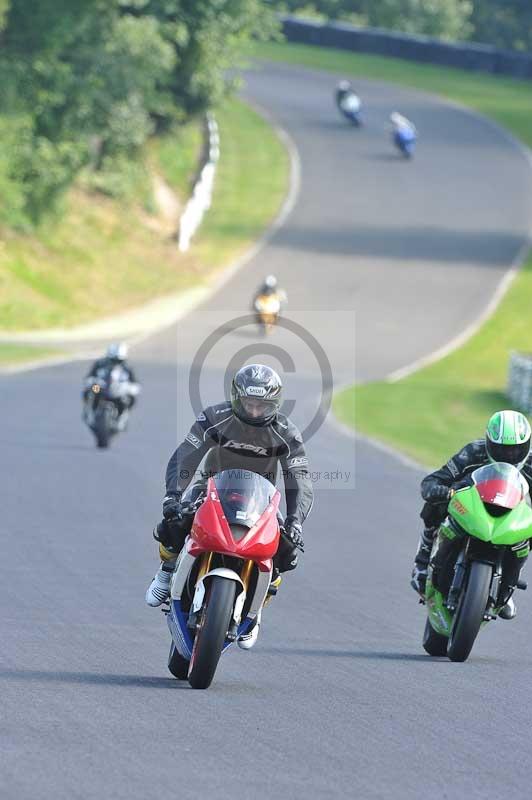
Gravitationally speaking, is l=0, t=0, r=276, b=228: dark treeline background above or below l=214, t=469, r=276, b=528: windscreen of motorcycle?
below

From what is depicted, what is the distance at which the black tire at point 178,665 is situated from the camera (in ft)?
26.9

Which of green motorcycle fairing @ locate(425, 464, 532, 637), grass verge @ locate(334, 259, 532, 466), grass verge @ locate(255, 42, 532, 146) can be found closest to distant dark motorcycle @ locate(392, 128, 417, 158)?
grass verge @ locate(255, 42, 532, 146)

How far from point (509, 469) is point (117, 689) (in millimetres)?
2780

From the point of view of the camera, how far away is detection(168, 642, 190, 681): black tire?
820 centimetres

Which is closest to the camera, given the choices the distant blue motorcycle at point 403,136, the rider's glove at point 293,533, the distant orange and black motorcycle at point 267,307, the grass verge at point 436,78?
the rider's glove at point 293,533

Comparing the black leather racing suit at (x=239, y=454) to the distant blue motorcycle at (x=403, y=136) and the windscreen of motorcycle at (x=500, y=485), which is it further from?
the distant blue motorcycle at (x=403, y=136)

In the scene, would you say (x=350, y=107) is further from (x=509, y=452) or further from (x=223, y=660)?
(x=223, y=660)

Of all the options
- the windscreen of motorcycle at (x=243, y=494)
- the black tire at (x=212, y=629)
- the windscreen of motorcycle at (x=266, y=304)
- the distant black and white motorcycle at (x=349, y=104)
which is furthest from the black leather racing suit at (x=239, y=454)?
the distant black and white motorcycle at (x=349, y=104)

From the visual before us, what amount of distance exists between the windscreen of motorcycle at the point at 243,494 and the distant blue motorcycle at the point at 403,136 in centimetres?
5753

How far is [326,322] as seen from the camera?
4562cm

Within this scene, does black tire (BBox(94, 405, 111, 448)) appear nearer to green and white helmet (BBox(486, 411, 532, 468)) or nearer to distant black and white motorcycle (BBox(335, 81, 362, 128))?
green and white helmet (BBox(486, 411, 532, 468))

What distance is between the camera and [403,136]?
64.9m

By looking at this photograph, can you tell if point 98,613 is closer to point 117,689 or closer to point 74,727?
point 117,689

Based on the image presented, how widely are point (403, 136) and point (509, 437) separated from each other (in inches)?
2230
